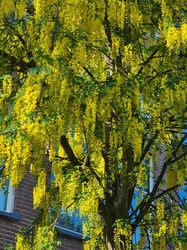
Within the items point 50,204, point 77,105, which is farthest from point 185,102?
point 50,204

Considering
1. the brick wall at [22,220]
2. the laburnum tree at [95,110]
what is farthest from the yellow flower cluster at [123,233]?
the brick wall at [22,220]

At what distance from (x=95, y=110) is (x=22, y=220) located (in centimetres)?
484

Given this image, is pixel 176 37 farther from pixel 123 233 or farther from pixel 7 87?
pixel 123 233

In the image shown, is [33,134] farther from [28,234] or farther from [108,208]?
[28,234]

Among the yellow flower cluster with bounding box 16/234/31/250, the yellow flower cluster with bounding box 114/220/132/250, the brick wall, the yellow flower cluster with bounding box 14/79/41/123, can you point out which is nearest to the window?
the brick wall

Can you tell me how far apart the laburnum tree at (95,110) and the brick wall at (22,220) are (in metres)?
2.60

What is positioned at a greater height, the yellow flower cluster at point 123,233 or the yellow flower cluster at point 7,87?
the yellow flower cluster at point 7,87

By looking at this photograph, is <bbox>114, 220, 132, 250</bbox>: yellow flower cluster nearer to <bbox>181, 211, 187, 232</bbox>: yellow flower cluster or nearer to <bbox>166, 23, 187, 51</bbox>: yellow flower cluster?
<bbox>181, 211, 187, 232</bbox>: yellow flower cluster

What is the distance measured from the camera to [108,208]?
267 inches

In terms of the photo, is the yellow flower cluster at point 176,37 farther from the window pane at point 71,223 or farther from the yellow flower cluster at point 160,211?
the window pane at point 71,223

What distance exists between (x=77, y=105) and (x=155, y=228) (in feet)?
7.63

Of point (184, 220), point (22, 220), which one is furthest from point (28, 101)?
point (22, 220)

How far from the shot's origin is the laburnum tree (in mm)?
6054

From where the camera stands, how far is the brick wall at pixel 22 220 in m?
9.88
